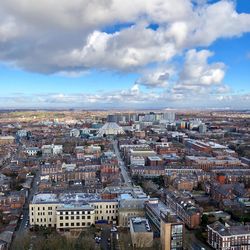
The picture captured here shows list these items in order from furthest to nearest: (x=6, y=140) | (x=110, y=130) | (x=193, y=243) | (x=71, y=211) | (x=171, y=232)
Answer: (x=110, y=130)
(x=6, y=140)
(x=71, y=211)
(x=193, y=243)
(x=171, y=232)

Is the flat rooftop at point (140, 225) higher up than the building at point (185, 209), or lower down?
higher up

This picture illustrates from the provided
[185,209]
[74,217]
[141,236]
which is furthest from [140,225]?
[74,217]

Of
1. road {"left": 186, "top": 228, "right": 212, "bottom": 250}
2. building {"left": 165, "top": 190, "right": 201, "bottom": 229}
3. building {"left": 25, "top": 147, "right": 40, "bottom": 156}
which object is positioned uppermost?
building {"left": 165, "top": 190, "right": 201, "bottom": 229}

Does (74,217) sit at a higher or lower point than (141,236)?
lower

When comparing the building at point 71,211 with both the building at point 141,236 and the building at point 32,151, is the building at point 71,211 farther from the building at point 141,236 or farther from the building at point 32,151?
the building at point 32,151

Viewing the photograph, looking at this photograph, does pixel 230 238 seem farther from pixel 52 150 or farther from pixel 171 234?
pixel 52 150

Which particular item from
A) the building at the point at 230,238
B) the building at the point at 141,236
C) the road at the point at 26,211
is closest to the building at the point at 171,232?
the building at the point at 141,236

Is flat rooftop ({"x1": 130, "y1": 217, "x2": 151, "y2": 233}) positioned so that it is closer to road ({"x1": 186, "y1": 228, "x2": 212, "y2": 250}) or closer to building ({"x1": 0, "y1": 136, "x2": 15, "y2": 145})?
road ({"x1": 186, "y1": 228, "x2": 212, "y2": 250})

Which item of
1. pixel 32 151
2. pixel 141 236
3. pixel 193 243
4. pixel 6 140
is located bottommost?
pixel 193 243

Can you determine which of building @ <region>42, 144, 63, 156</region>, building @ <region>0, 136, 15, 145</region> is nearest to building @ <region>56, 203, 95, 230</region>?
building @ <region>42, 144, 63, 156</region>

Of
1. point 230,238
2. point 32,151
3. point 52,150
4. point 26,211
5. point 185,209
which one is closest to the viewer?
point 230,238
